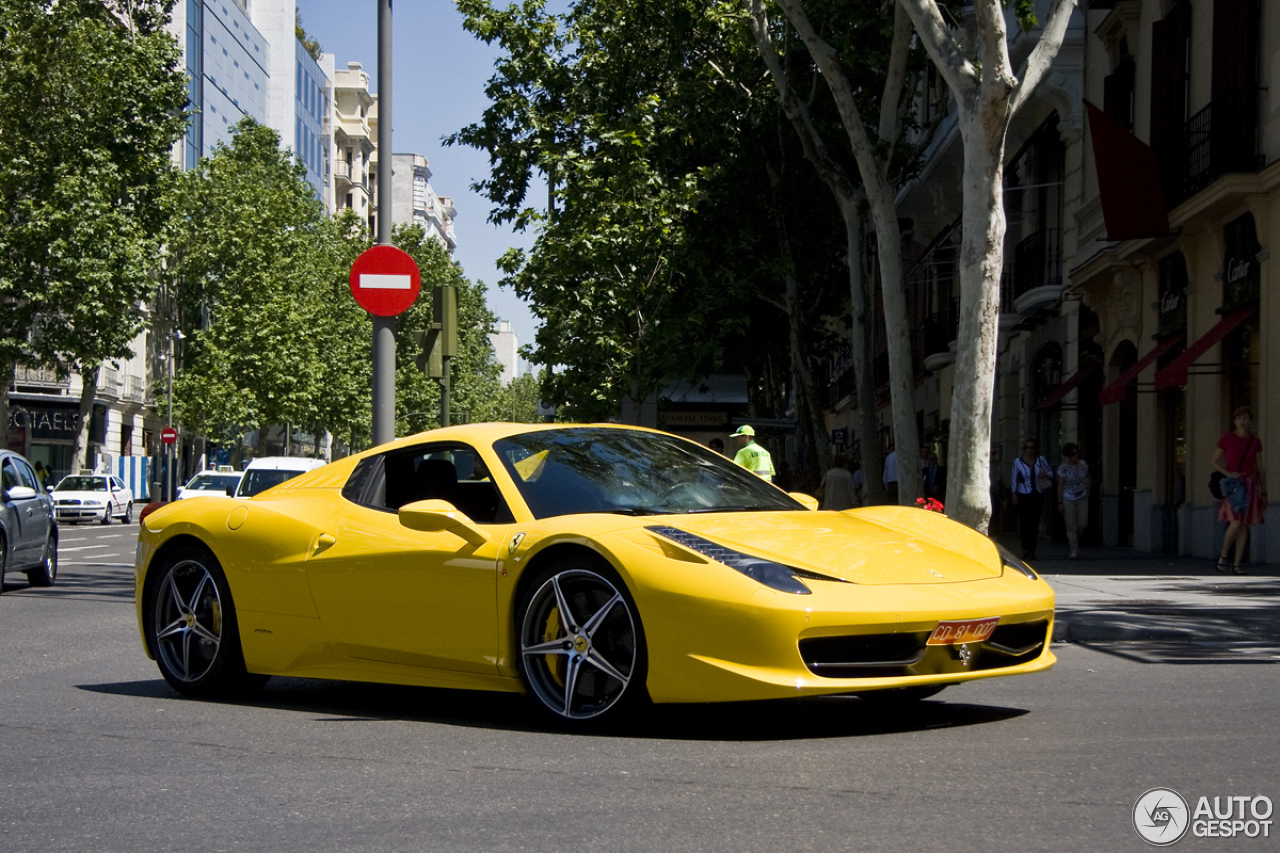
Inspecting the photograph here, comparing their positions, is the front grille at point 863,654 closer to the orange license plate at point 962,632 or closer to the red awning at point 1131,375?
the orange license plate at point 962,632

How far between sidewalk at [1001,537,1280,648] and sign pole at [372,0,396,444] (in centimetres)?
523

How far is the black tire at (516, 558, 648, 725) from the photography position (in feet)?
20.1

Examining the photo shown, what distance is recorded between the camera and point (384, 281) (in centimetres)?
1263

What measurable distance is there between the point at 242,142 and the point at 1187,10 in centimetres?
5406

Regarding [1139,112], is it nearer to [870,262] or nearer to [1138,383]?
[1138,383]

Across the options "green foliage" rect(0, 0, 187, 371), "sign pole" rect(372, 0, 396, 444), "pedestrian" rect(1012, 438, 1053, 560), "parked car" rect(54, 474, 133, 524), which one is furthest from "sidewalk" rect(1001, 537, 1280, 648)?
"parked car" rect(54, 474, 133, 524)

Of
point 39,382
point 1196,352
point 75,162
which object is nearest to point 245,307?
point 39,382

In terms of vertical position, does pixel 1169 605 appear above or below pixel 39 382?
below

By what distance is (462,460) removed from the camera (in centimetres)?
749

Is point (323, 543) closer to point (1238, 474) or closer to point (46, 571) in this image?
point (46, 571)

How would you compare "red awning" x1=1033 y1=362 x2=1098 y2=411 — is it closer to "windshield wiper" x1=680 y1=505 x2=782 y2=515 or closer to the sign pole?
the sign pole

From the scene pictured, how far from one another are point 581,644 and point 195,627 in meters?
2.43
